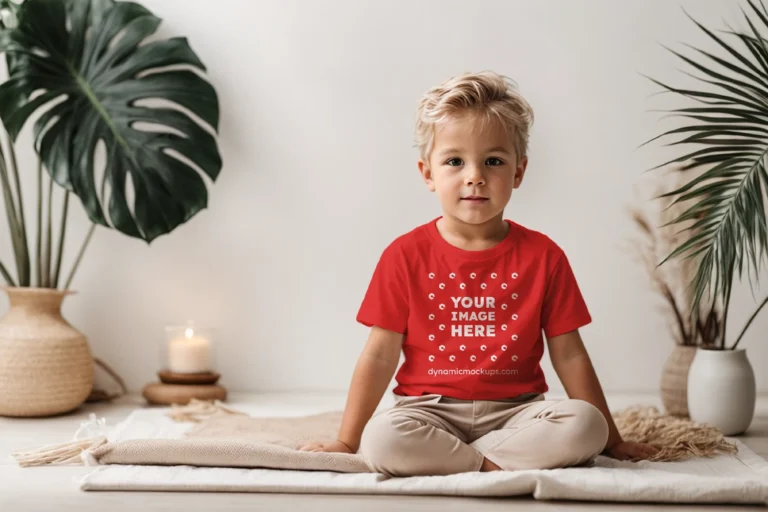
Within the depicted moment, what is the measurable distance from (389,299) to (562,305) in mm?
315

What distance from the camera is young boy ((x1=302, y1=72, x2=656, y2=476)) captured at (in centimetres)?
167

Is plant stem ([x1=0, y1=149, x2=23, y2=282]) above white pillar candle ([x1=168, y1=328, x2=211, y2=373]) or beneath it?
above

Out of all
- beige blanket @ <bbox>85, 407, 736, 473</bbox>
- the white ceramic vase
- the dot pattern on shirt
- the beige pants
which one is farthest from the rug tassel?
the white ceramic vase

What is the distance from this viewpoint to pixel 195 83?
242 cm

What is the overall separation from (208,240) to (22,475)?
99cm

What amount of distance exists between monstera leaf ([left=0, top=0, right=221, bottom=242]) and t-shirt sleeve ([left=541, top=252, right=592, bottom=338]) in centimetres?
100

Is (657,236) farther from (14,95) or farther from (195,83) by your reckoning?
(14,95)

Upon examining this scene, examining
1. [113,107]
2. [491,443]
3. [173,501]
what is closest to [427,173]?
[491,443]

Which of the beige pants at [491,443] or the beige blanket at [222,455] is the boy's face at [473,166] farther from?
the beige blanket at [222,455]

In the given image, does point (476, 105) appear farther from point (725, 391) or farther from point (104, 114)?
point (104, 114)

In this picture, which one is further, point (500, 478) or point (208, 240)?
point (208, 240)

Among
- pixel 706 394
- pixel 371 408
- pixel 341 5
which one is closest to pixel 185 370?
pixel 371 408

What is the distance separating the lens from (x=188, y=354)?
2.37 metres

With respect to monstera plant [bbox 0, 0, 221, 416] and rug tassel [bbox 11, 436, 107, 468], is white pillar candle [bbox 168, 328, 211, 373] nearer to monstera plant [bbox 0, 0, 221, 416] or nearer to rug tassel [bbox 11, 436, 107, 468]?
monstera plant [bbox 0, 0, 221, 416]
